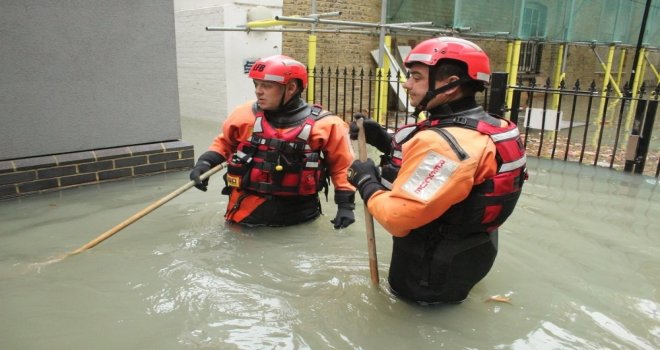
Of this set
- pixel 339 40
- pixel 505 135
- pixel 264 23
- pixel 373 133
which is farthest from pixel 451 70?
pixel 339 40

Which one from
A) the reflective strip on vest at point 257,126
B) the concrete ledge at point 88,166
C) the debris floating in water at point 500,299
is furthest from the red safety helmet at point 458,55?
the concrete ledge at point 88,166

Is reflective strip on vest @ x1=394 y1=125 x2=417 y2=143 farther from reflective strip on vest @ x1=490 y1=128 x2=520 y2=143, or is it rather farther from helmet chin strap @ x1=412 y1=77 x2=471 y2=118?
reflective strip on vest @ x1=490 y1=128 x2=520 y2=143

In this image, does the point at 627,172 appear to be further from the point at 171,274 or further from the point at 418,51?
the point at 171,274

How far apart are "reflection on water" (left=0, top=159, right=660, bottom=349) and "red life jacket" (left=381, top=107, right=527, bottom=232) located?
0.68 m

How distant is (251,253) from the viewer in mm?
4094

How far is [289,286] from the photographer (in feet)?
11.6

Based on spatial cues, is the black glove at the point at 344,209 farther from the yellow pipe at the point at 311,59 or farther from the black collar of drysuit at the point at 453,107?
the yellow pipe at the point at 311,59

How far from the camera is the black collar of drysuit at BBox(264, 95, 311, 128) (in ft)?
13.9

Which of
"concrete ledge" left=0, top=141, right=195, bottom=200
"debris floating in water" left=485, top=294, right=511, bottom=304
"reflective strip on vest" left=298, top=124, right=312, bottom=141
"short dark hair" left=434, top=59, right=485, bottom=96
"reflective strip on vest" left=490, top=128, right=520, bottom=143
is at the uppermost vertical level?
"short dark hair" left=434, top=59, right=485, bottom=96

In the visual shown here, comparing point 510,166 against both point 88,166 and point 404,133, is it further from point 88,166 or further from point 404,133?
point 88,166

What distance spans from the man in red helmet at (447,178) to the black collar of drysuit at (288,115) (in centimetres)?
126

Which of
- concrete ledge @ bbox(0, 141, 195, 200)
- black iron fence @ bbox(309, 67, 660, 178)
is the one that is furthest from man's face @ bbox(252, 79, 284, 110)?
concrete ledge @ bbox(0, 141, 195, 200)

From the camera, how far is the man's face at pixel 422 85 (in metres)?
2.76

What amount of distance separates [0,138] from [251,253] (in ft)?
11.2
